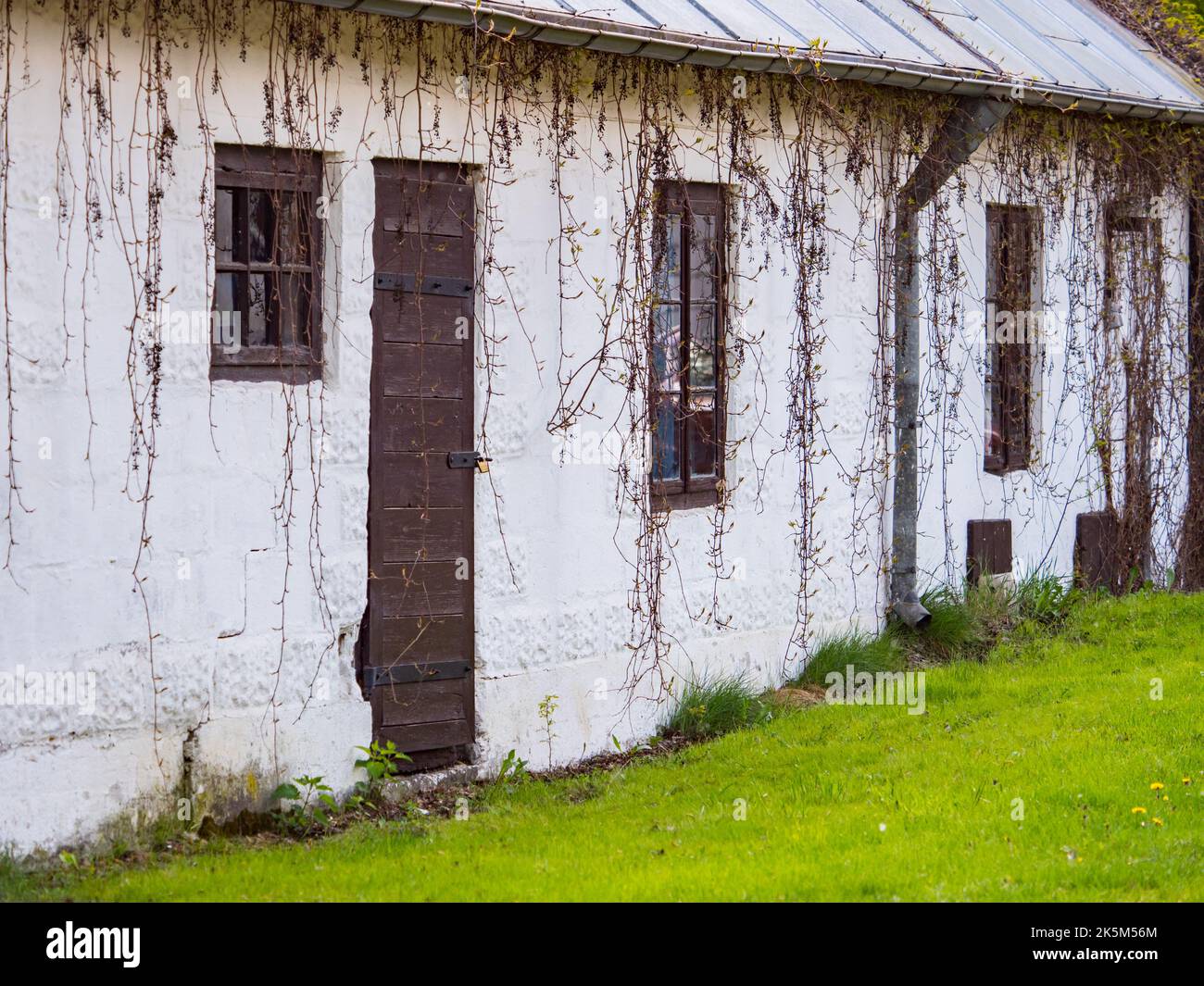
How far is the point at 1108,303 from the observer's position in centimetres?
1095


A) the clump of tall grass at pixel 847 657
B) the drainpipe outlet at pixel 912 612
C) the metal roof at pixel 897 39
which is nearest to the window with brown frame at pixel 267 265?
the metal roof at pixel 897 39

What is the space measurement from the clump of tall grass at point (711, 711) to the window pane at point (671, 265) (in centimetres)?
205

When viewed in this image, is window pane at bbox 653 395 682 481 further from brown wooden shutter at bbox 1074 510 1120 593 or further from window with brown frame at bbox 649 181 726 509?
brown wooden shutter at bbox 1074 510 1120 593

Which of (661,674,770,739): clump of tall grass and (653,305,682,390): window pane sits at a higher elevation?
(653,305,682,390): window pane

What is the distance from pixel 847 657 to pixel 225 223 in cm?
433

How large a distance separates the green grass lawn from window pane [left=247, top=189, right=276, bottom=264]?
243 centimetres

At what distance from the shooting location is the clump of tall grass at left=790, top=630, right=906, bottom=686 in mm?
8828

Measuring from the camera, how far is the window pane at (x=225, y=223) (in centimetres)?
644

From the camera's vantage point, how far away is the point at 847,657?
8883 mm

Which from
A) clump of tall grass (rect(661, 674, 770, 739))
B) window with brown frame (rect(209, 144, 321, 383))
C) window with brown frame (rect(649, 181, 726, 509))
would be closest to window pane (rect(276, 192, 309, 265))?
window with brown frame (rect(209, 144, 321, 383))

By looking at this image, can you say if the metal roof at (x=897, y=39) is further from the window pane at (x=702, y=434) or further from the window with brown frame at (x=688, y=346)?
the window pane at (x=702, y=434)

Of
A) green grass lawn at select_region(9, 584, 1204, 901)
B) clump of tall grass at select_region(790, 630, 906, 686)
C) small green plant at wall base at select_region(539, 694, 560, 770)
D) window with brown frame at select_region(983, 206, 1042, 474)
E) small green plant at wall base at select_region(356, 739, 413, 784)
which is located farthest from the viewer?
window with brown frame at select_region(983, 206, 1042, 474)

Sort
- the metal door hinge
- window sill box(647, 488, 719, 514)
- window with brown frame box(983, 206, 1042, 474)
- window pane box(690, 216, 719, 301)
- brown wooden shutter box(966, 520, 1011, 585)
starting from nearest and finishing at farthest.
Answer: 1. the metal door hinge
2. window sill box(647, 488, 719, 514)
3. window pane box(690, 216, 719, 301)
4. brown wooden shutter box(966, 520, 1011, 585)
5. window with brown frame box(983, 206, 1042, 474)

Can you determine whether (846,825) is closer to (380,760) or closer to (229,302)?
(380,760)
